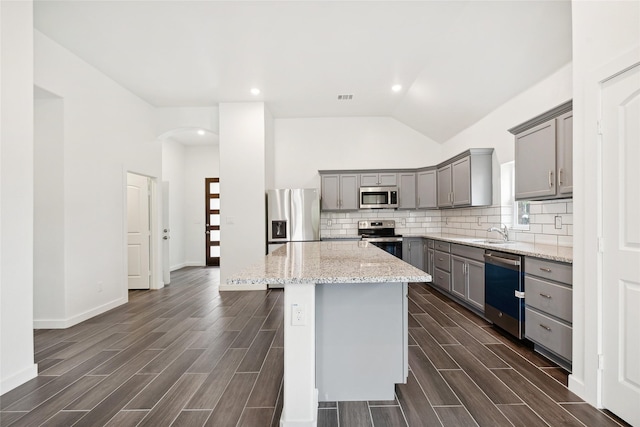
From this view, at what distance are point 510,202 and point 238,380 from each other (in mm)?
3870

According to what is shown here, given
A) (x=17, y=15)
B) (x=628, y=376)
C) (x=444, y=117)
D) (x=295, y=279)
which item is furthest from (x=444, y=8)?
(x=17, y=15)

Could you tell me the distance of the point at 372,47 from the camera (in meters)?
3.54

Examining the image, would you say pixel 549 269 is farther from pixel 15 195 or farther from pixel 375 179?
pixel 15 195

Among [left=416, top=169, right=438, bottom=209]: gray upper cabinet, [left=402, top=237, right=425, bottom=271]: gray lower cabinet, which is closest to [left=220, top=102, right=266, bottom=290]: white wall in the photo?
[left=402, top=237, right=425, bottom=271]: gray lower cabinet

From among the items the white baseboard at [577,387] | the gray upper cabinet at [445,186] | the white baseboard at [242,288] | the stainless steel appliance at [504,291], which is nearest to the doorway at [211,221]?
the white baseboard at [242,288]

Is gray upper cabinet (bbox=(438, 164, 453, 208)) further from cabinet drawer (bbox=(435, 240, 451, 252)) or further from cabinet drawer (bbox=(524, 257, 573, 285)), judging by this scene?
cabinet drawer (bbox=(524, 257, 573, 285))

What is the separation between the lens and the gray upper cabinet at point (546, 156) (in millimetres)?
2539

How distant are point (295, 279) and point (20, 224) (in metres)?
2.29

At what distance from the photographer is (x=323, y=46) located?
3.52 meters

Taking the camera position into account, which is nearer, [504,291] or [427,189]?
[504,291]

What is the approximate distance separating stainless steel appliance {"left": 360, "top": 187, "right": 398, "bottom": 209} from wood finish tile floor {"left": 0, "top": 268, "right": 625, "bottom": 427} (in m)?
2.43

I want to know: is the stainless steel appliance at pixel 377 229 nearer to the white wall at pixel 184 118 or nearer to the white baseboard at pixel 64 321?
the white wall at pixel 184 118

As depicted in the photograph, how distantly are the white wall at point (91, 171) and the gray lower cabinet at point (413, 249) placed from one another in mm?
4464

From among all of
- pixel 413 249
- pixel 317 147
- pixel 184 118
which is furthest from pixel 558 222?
pixel 184 118
